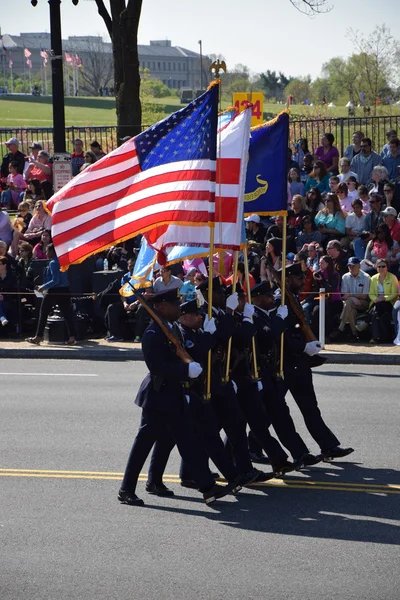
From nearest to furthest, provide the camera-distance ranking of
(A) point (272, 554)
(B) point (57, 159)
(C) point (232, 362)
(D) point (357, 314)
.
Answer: (A) point (272, 554), (C) point (232, 362), (D) point (357, 314), (B) point (57, 159)

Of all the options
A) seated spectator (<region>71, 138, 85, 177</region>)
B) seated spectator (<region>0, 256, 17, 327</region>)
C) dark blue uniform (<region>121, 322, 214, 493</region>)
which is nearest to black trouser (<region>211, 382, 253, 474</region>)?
dark blue uniform (<region>121, 322, 214, 493</region>)

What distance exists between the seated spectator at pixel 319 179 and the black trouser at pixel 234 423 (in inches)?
464

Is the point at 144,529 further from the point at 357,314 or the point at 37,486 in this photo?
the point at 357,314

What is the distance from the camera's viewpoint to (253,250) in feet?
57.2

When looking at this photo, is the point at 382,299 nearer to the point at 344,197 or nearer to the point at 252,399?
the point at 344,197

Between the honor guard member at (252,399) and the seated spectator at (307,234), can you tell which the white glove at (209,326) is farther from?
the seated spectator at (307,234)

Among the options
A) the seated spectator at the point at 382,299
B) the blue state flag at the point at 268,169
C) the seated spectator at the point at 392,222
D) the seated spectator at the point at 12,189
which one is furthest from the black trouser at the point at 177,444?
the seated spectator at the point at 12,189

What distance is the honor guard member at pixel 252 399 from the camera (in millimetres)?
9266

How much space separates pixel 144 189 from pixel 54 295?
8.66m

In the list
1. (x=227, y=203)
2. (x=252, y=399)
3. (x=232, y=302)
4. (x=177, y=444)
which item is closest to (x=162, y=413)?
(x=177, y=444)

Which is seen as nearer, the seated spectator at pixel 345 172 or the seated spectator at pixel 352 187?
the seated spectator at pixel 352 187

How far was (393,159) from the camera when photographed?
788 inches

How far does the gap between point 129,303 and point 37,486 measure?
8583mm

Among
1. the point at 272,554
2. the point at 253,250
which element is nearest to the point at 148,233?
the point at 272,554
